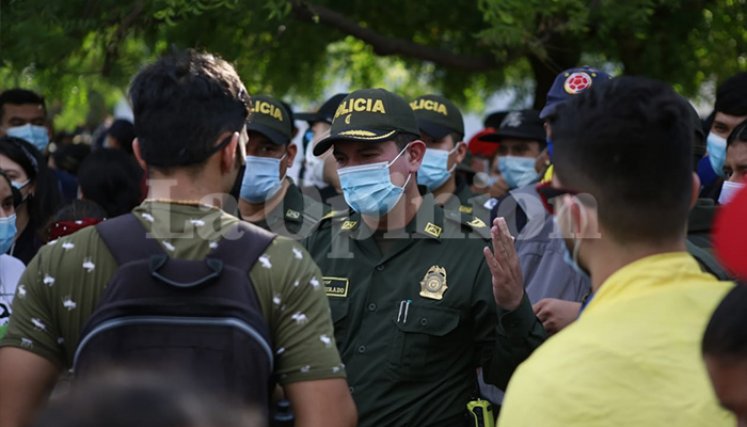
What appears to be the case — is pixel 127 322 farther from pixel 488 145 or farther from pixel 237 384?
pixel 488 145

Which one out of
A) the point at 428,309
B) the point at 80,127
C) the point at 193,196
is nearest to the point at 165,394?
the point at 193,196

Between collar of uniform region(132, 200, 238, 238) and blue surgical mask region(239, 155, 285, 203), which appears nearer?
collar of uniform region(132, 200, 238, 238)

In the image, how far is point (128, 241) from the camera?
9.57ft

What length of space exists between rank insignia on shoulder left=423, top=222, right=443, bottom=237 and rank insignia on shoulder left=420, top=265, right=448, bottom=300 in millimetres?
186

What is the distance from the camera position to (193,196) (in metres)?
3.03

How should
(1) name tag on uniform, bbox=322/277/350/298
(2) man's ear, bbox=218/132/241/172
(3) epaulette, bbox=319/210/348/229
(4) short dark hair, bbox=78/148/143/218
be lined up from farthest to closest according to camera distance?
(4) short dark hair, bbox=78/148/143/218 < (3) epaulette, bbox=319/210/348/229 < (1) name tag on uniform, bbox=322/277/350/298 < (2) man's ear, bbox=218/132/241/172

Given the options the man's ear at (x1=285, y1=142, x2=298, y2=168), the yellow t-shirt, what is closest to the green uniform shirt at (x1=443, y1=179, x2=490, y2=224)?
the man's ear at (x1=285, y1=142, x2=298, y2=168)

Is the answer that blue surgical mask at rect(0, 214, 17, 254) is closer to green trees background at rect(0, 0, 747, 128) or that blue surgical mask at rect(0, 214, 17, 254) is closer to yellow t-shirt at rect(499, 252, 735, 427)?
green trees background at rect(0, 0, 747, 128)

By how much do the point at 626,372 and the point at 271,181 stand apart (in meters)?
4.16

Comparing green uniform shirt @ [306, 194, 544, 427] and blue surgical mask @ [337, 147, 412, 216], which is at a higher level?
blue surgical mask @ [337, 147, 412, 216]

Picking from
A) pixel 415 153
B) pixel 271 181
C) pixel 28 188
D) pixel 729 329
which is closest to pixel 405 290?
pixel 415 153

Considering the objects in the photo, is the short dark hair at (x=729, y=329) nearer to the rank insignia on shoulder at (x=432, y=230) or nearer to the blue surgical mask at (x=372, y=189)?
the rank insignia on shoulder at (x=432, y=230)

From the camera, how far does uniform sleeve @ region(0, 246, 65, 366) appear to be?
2.95 m

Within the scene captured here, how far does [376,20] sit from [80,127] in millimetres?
12489
